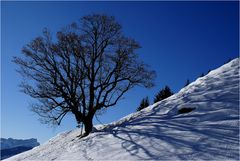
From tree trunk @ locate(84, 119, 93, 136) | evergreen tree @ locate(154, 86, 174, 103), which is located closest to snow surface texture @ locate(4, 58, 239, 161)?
tree trunk @ locate(84, 119, 93, 136)

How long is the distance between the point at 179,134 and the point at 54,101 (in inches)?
556

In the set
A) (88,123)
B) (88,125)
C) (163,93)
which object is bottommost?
(88,125)

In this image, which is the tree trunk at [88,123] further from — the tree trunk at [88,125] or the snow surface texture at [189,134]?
the snow surface texture at [189,134]

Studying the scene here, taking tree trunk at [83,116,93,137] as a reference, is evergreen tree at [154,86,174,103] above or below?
above

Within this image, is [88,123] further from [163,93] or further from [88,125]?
[163,93]

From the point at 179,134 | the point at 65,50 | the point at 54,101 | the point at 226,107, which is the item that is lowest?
the point at 179,134

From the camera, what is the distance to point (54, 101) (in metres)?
23.9

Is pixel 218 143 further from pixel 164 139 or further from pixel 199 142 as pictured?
pixel 164 139

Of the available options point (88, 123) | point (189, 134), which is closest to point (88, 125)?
point (88, 123)

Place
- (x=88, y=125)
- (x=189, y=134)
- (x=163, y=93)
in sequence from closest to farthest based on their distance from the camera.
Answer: (x=189, y=134) → (x=88, y=125) → (x=163, y=93)

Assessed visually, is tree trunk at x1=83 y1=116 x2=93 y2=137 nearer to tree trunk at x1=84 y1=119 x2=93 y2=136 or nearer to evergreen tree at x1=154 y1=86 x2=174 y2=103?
tree trunk at x1=84 y1=119 x2=93 y2=136

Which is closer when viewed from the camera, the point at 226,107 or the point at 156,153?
the point at 156,153

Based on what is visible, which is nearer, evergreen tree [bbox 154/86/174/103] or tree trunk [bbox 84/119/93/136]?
tree trunk [bbox 84/119/93/136]

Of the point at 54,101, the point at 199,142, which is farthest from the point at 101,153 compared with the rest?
the point at 54,101
